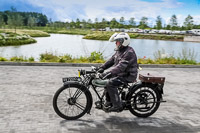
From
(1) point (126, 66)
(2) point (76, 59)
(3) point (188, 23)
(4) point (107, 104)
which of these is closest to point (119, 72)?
(1) point (126, 66)

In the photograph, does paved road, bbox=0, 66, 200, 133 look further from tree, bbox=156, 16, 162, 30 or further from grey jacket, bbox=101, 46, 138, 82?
tree, bbox=156, 16, 162, 30

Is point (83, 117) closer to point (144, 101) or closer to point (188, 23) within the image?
point (144, 101)

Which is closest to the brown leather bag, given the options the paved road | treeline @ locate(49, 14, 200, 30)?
the paved road

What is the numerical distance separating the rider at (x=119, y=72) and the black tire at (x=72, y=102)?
462 mm

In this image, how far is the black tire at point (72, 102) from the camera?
474 centimetres

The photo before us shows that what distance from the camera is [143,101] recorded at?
5160mm

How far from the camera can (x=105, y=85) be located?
4648 millimetres

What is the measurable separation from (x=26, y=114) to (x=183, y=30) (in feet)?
376

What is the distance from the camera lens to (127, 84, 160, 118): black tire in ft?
16.7

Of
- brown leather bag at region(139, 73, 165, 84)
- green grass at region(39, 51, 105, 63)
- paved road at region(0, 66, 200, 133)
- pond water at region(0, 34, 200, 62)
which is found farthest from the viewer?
pond water at region(0, 34, 200, 62)

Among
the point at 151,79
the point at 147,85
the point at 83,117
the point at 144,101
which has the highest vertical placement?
the point at 151,79

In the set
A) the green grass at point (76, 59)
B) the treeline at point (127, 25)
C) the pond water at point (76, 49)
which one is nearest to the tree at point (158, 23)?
the treeline at point (127, 25)

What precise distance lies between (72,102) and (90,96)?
428 millimetres

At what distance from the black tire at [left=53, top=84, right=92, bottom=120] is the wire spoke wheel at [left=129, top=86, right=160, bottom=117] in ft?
3.20
